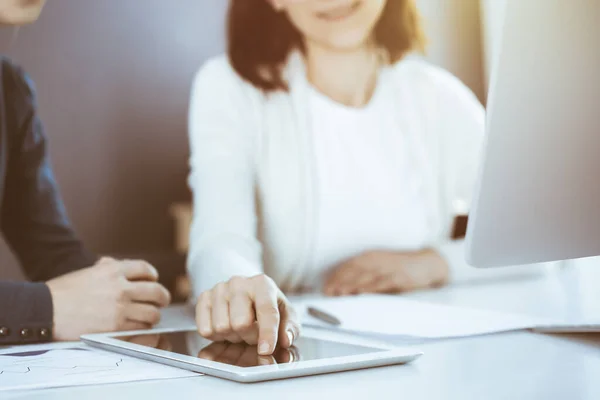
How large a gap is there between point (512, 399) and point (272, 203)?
1.19 metres

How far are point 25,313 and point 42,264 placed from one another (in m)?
0.50

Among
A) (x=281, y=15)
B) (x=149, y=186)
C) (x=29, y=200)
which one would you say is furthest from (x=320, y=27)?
(x=29, y=200)

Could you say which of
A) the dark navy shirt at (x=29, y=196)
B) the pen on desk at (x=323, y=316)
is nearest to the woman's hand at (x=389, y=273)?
the pen on desk at (x=323, y=316)

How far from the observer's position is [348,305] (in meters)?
1.04

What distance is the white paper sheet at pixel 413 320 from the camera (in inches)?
31.4

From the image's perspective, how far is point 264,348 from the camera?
673 millimetres

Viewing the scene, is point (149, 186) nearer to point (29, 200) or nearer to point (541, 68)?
point (29, 200)

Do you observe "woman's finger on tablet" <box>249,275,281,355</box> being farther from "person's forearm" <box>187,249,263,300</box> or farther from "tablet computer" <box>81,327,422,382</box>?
"person's forearm" <box>187,249,263,300</box>

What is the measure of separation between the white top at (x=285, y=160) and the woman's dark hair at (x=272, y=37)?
Result: 3cm

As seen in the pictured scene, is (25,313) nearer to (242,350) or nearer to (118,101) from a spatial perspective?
(242,350)

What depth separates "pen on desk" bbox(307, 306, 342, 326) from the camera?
0.89 metres

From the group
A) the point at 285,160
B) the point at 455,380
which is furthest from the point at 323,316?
the point at 285,160

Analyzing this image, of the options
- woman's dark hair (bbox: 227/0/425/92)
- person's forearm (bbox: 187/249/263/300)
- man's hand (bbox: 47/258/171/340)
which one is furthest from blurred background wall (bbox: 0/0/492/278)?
man's hand (bbox: 47/258/171/340)

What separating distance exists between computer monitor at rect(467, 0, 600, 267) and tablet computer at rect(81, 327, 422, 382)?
0.16m
